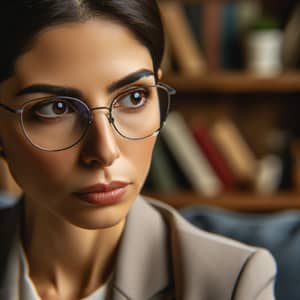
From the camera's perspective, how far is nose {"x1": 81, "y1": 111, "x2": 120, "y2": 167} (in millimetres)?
728

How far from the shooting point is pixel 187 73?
85.4 inches

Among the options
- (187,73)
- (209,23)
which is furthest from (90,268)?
(209,23)

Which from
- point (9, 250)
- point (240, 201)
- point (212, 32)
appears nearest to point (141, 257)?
point (9, 250)

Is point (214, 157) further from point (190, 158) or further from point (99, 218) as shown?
point (99, 218)

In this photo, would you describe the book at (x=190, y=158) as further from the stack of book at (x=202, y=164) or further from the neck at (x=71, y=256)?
the neck at (x=71, y=256)

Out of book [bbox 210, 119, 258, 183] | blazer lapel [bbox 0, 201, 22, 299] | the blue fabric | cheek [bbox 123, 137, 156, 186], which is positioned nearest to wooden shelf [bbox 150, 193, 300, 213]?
book [bbox 210, 119, 258, 183]

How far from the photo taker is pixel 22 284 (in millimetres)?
898

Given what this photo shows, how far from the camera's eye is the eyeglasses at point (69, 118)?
743 mm

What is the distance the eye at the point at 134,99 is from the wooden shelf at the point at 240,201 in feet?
4.61

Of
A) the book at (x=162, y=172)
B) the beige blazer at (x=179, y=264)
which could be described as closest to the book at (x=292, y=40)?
the book at (x=162, y=172)

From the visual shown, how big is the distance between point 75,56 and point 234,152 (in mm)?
1595

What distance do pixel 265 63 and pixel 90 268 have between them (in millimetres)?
1434

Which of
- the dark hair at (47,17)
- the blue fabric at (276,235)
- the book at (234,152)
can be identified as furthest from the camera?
the book at (234,152)

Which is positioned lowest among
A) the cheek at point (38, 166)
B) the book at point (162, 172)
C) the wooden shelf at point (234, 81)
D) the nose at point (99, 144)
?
the book at point (162, 172)
